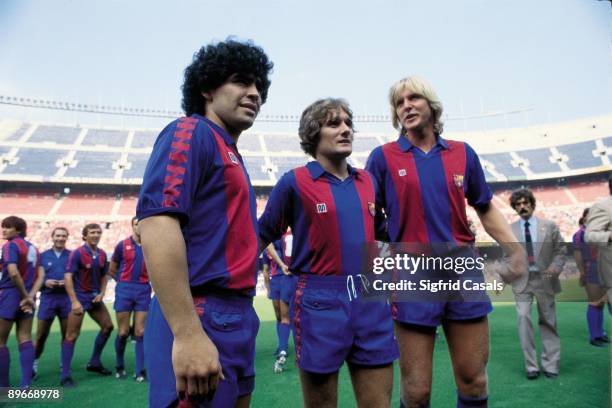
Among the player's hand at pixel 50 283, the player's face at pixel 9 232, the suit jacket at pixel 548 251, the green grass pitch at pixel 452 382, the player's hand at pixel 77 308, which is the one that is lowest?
the green grass pitch at pixel 452 382

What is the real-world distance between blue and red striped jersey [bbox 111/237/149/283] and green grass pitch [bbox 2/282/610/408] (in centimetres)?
142

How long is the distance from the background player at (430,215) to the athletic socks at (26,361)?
5225 millimetres

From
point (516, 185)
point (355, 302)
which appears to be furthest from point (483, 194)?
A: point (516, 185)

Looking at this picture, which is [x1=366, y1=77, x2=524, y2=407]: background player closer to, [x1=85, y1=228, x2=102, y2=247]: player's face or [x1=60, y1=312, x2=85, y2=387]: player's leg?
[x1=60, y1=312, x2=85, y2=387]: player's leg

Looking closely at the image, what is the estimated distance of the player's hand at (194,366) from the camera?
1.25m

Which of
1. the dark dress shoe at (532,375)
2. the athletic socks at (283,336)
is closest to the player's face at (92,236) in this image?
the athletic socks at (283,336)

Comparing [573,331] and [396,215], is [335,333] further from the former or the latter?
[573,331]

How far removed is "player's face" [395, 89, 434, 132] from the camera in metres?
2.70

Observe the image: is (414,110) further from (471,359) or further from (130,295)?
(130,295)

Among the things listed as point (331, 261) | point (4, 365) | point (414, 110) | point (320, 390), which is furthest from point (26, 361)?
point (414, 110)

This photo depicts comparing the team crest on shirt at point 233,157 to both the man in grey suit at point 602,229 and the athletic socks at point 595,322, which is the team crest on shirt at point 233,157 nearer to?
the man in grey suit at point 602,229

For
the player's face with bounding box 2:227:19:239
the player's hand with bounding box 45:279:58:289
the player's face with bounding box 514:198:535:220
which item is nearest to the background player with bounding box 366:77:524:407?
the player's face with bounding box 514:198:535:220

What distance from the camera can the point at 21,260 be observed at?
18.8 feet

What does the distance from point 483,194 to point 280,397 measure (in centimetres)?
329
